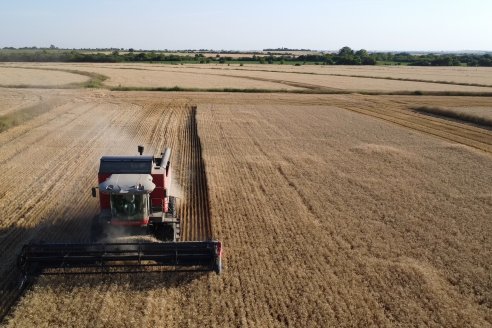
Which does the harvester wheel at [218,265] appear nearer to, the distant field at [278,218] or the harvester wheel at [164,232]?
the distant field at [278,218]

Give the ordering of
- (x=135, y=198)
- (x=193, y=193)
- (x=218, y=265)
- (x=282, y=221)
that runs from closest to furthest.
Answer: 1. (x=218, y=265)
2. (x=135, y=198)
3. (x=282, y=221)
4. (x=193, y=193)

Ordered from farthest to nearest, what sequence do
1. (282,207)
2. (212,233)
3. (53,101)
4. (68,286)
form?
1. (53,101)
2. (282,207)
3. (212,233)
4. (68,286)

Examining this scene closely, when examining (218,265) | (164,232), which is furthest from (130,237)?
(218,265)

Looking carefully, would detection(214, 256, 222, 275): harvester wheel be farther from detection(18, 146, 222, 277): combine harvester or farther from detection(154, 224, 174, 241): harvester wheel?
detection(154, 224, 174, 241): harvester wheel

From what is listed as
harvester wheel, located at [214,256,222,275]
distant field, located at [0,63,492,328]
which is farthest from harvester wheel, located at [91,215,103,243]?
harvester wheel, located at [214,256,222,275]

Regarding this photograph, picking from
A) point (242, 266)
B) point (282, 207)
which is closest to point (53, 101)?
point (282, 207)

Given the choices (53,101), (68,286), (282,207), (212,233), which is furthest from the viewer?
(53,101)

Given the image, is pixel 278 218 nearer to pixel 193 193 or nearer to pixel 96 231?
pixel 193 193

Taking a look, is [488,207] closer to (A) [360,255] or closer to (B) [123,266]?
(A) [360,255]
